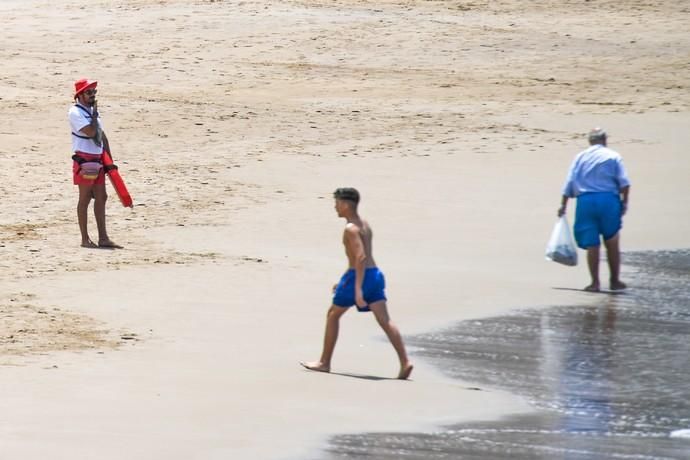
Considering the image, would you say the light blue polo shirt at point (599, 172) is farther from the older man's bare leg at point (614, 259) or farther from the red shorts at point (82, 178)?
the red shorts at point (82, 178)

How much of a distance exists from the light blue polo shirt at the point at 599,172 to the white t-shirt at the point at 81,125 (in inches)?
159

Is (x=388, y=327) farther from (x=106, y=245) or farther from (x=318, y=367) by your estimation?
(x=106, y=245)

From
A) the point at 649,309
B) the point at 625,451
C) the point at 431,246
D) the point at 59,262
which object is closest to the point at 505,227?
the point at 431,246

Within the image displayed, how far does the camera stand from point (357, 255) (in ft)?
34.3

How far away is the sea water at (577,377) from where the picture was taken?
9.38 m

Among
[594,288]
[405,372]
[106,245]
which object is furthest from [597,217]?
[106,245]

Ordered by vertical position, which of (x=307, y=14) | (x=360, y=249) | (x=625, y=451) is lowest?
(x=625, y=451)

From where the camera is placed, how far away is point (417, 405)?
10125 millimetres

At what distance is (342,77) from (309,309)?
11.0m

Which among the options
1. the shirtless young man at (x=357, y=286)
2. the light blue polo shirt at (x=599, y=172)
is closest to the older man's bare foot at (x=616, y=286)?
the light blue polo shirt at (x=599, y=172)

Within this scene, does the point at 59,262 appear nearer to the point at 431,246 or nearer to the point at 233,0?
the point at 431,246

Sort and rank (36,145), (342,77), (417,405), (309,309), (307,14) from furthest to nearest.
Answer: (307,14) → (342,77) → (36,145) → (309,309) → (417,405)

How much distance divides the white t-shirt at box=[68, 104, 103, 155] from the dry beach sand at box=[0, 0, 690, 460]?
0.87 m

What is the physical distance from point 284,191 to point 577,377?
6.97m
